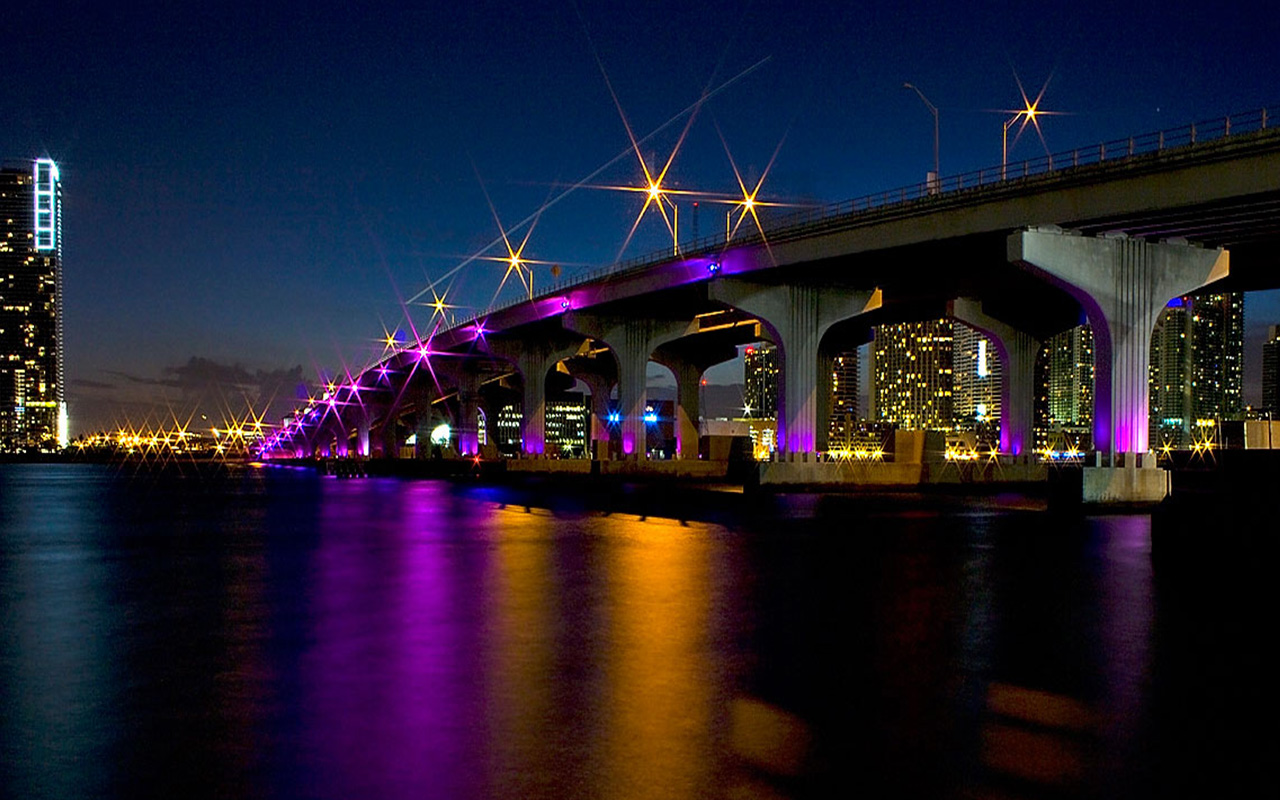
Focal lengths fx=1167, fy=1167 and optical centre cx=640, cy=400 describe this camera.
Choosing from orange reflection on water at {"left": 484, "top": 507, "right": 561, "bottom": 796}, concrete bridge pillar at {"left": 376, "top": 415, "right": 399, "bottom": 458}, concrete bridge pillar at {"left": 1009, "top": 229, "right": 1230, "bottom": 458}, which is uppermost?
concrete bridge pillar at {"left": 1009, "top": 229, "right": 1230, "bottom": 458}

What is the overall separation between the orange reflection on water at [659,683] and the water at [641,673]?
5cm

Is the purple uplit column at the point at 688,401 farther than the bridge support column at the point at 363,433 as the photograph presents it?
No

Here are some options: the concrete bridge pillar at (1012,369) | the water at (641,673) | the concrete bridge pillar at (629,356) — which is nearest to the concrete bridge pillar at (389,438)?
the concrete bridge pillar at (629,356)

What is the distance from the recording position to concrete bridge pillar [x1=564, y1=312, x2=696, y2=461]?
85.6 metres

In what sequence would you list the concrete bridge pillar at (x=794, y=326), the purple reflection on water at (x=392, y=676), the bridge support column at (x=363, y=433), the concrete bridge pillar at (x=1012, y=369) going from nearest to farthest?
the purple reflection on water at (x=392, y=676), the concrete bridge pillar at (x=794, y=326), the concrete bridge pillar at (x=1012, y=369), the bridge support column at (x=363, y=433)

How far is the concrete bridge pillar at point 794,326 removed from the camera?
6506cm

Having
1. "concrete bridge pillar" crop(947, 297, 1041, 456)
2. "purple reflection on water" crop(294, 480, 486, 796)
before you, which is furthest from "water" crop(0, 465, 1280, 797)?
"concrete bridge pillar" crop(947, 297, 1041, 456)

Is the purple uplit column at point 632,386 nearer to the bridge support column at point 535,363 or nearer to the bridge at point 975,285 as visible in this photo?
the bridge at point 975,285

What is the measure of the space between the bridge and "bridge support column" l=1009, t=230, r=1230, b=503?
6 centimetres

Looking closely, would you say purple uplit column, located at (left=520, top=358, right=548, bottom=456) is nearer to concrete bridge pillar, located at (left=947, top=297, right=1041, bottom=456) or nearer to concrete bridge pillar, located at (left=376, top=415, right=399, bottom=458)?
concrete bridge pillar, located at (left=947, top=297, right=1041, bottom=456)

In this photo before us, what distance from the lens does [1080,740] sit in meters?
9.71

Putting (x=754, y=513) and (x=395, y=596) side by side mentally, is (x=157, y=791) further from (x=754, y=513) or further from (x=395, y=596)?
(x=754, y=513)

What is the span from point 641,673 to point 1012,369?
2543 inches

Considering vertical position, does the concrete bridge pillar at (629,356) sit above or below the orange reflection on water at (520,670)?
above
